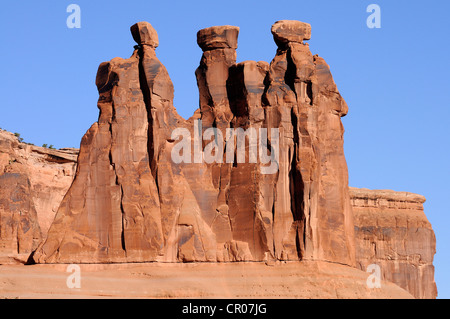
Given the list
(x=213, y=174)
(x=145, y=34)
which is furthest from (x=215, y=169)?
(x=145, y=34)

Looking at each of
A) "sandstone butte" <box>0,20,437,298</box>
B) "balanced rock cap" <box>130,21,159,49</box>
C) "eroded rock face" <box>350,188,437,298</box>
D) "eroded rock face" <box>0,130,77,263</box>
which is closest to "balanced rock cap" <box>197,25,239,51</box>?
"sandstone butte" <box>0,20,437,298</box>

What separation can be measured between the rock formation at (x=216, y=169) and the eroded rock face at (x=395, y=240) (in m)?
27.3

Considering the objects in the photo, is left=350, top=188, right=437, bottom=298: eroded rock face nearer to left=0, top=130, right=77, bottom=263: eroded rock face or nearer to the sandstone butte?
left=0, top=130, right=77, bottom=263: eroded rock face

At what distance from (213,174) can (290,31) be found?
33.4 feet

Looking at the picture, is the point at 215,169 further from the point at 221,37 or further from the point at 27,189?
the point at 27,189

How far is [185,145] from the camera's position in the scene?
8369cm

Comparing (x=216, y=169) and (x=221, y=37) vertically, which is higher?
(x=221, y=37)

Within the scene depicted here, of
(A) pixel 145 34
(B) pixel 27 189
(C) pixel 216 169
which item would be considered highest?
(A) pixel 145 34

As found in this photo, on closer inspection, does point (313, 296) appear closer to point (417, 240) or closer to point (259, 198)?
point (259, 198)

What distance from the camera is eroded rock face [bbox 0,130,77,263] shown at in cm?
9900

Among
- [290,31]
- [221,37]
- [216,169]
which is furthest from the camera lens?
[221,37]

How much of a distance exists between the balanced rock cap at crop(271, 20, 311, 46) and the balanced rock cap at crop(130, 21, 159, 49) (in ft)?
24.7

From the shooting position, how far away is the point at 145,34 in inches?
3327

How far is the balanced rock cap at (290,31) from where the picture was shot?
84125 mm
